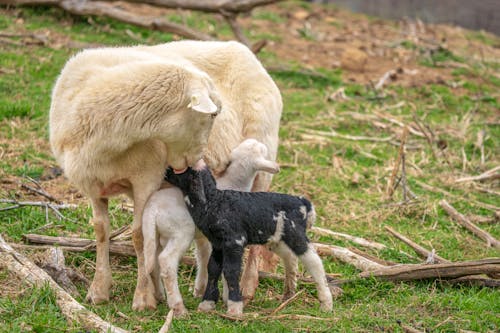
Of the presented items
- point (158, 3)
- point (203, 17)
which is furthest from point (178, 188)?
point (203, 17)

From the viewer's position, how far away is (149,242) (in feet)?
18.5

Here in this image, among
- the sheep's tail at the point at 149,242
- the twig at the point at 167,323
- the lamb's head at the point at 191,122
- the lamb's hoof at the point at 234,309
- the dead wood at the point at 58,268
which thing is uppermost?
the lamb's head at the point at 191,122

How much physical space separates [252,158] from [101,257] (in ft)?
4.56

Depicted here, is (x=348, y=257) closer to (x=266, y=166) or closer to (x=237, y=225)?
(x=266, y=166)

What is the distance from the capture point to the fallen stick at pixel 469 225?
308 inches

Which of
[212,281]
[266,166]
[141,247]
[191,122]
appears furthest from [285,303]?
[191,122]

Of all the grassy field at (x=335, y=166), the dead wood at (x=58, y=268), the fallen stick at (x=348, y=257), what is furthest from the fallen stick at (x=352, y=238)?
the dead wood at (x=58, y=268)

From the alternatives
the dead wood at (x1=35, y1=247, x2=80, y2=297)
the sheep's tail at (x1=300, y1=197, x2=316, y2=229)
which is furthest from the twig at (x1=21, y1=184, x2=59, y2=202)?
the sheep's tail at (x1=300, y1=197, x2=316, y2=229)

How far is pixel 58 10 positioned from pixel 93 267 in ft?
27.1

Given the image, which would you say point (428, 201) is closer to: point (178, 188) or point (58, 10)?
point (178, 188)

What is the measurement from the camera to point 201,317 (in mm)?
5609

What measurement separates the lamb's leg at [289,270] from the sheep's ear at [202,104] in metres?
1.25

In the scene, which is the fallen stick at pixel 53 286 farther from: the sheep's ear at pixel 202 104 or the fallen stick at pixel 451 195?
the fallen stick at pixel 451 195

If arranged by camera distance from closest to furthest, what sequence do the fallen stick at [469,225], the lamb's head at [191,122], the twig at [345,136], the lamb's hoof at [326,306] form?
the lamb's head at [191,122]
the lamb's hoof at [326,306]
the fallen stick at [469,225]
the twig at [345,136]
